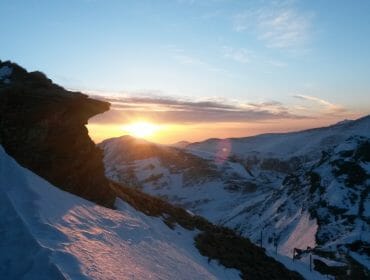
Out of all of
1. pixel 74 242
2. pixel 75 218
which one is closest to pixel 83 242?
pixel 74 242

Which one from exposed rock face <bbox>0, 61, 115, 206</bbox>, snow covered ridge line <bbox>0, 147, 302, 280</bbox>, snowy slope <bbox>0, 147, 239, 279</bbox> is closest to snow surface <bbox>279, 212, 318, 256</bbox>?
snow covered ridge line <bbox>0, 147, 302, 280</bbox>

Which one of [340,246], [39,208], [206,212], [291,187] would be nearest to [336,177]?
[291,187]

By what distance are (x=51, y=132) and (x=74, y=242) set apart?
1343 centimetres

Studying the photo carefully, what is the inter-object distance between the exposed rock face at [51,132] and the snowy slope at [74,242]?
9.13 ft

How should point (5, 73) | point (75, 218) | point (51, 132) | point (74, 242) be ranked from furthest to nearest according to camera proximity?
point (5, 73) < point (51, 132) < point (75, 218) < point (74, 242)

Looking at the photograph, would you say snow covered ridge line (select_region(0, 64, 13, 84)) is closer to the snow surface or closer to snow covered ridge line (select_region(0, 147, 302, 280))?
snow covered ridge line (select_region(0, 147, 302, 280))

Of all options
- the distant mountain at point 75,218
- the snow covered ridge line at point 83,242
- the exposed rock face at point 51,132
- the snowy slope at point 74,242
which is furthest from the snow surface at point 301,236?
the snowy slope at point 74,242

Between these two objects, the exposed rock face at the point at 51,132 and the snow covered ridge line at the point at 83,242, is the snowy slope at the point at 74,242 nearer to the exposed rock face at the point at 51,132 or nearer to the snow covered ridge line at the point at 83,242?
the snow covered ridge line at the point at 83,242

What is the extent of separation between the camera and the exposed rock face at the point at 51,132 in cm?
2778

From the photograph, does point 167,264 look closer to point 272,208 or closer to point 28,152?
point 28,152

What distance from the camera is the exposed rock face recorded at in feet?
91.1

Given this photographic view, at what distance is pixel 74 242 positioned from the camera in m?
17.4

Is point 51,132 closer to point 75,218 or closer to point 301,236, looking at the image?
point 75,218

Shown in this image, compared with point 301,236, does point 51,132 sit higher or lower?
higher
